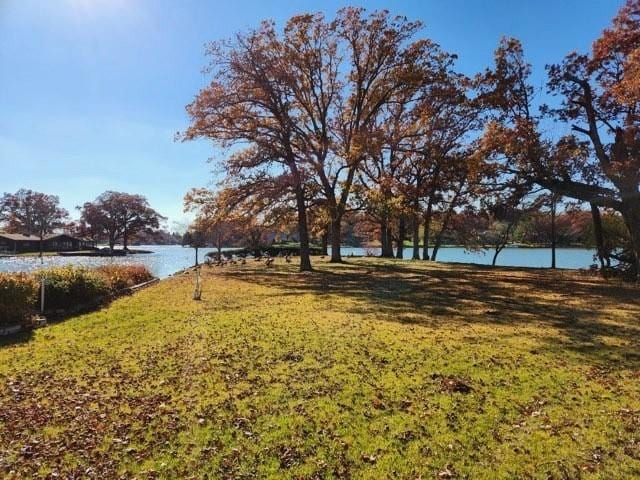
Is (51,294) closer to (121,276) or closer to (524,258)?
(121,276)

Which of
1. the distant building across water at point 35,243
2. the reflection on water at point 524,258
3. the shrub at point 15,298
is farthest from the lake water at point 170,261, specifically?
the distant building across water at point 35,243

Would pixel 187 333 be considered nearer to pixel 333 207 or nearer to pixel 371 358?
pixel 371 358

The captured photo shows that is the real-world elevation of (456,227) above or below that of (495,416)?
above

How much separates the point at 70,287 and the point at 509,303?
38.2 ft

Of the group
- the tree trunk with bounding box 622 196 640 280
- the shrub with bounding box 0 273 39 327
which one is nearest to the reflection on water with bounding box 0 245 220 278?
the shrub with bounding box 0 273 39 327

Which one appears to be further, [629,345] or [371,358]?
[629,345]

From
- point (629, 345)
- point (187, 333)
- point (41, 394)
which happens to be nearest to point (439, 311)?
point (629, 345)

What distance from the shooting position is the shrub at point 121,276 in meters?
13.9

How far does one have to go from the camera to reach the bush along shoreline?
866cm

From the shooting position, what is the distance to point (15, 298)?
886cm

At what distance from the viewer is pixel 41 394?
5.14m

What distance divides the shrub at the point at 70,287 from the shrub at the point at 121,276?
1.21 metres

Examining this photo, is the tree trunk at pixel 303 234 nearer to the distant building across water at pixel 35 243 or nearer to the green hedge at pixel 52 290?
the green hedge at pixel 52 290

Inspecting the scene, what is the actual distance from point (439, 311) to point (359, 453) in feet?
22.9
